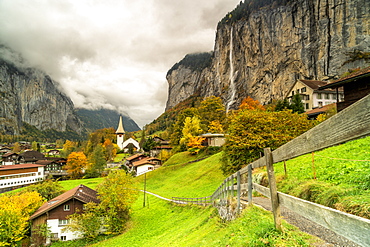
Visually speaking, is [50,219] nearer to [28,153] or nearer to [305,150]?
[305,150]

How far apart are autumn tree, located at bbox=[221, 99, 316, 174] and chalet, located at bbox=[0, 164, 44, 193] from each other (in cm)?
6743

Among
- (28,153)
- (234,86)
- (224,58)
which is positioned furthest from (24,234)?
(224,58)

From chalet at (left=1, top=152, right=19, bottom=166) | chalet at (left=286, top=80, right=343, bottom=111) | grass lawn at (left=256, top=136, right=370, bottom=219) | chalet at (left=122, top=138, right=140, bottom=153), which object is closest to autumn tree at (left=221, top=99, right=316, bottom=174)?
grass lawn at (left=256, top=136, right=370, bottom=219)

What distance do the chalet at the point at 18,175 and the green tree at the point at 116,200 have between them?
5060 centimetres

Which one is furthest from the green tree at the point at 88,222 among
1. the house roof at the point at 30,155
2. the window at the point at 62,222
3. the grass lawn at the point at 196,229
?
the house roof at the point at 30,155

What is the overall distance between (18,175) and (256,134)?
7321 centimetres

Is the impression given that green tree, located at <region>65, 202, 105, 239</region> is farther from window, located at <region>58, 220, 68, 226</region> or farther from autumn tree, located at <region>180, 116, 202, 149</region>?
autumn tree, located at <region>180, 116, 202, 149</region>

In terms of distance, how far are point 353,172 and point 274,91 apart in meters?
90.8

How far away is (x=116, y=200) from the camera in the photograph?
27266 mm

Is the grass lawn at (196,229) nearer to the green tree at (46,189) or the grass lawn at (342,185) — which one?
the grass lawn at (342,185)

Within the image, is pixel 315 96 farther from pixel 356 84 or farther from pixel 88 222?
pixel 88 222

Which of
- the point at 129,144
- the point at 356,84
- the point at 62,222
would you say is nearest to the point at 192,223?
the point at 356,84

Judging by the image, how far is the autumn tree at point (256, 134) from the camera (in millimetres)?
21031

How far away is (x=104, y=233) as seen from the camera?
26062 mm
